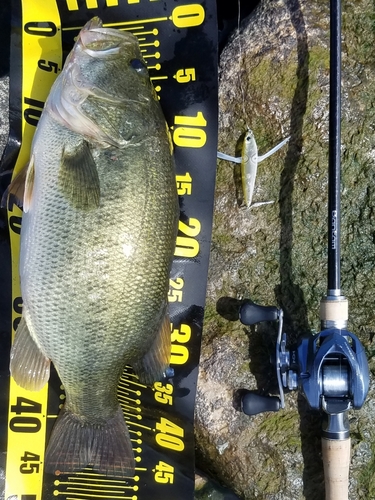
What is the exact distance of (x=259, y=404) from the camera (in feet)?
7.20

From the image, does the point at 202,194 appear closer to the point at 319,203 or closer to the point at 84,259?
the point at 319,203

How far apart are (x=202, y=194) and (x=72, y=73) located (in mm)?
831

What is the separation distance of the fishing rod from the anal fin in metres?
1.02

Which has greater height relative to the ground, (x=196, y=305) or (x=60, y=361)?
(x=196, y=305)

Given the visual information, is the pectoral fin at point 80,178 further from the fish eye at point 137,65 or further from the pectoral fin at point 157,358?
the pectoral fin at point 157,358

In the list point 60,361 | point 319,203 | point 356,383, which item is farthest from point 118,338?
point 319,203

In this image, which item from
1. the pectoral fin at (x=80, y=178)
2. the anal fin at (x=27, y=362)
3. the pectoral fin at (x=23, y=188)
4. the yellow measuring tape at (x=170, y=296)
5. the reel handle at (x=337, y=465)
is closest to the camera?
the pectoral fin at (x=80, y=178)

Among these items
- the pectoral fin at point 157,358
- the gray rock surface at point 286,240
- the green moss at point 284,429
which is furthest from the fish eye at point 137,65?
the green moss at point 284,429

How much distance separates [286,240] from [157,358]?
2.92 ft

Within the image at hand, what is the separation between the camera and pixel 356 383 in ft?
6.48

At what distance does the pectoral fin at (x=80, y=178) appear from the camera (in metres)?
1.75

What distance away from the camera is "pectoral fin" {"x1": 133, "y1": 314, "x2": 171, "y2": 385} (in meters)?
1.96

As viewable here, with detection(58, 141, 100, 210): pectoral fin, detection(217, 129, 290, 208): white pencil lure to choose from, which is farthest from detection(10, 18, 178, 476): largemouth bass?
detection(217, 129, 290, 208): white pencil lure

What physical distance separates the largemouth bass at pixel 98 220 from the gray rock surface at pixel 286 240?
0.59 meters
